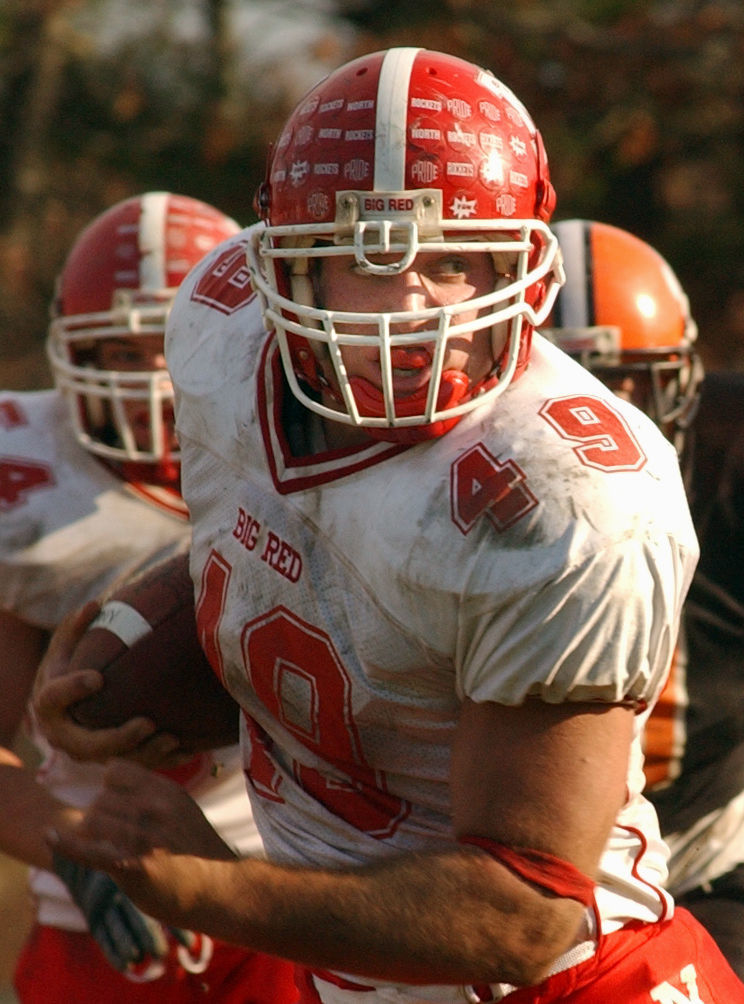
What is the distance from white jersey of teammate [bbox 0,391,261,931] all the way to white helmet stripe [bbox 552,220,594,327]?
86cm

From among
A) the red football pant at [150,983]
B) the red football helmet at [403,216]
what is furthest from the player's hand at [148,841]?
the red football pant at [150,983]

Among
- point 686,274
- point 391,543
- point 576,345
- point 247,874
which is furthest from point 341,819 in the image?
point 686,274

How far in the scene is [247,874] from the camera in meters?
1.73

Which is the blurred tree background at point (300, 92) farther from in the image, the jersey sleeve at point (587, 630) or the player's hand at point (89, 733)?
the jersey sleeve at point (587, 630)

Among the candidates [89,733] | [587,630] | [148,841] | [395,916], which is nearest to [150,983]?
[89,733]

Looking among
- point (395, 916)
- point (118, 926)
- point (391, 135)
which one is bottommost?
point (118, 926)

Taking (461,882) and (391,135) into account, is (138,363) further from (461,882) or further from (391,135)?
(461,882)

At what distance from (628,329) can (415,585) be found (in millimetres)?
1373

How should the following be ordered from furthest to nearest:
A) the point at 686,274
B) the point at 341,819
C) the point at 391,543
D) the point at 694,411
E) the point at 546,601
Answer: the point at 686,274 < the point at 694,411 < the point at 341,819 < the point at 391,543 < the point at 546,601

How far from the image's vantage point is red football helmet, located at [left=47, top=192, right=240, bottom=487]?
2.87m

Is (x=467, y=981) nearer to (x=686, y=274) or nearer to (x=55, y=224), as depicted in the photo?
(x=686, y=274)

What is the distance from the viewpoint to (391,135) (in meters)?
1.87

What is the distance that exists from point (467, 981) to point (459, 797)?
8.3 inches

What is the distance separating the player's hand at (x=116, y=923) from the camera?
2488 mm
